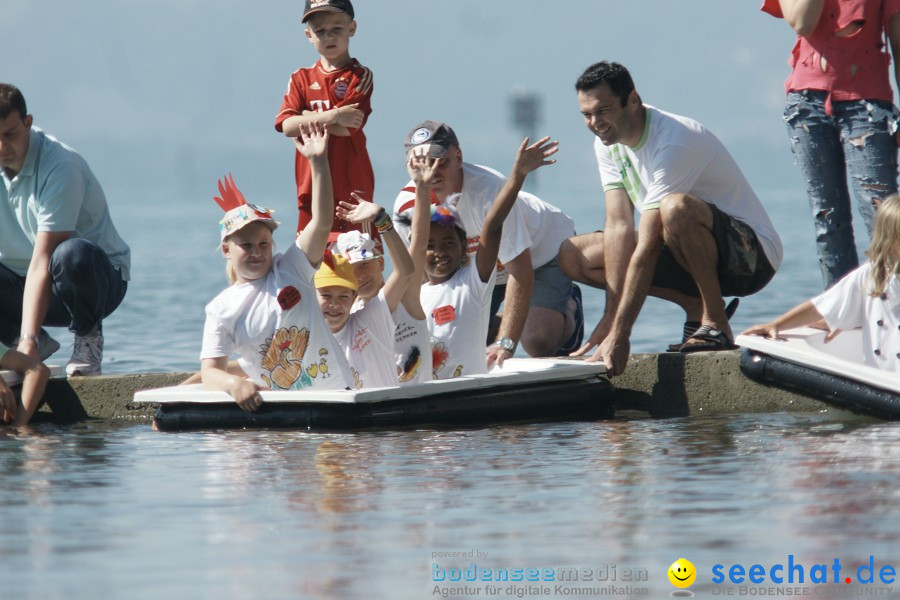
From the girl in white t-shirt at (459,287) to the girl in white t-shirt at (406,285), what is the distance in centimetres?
18

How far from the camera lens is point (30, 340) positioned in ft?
28.8

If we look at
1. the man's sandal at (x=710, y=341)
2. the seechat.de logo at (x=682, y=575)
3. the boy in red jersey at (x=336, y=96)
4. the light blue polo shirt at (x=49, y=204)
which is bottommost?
the seechat.de logo at (x=682, y=575)

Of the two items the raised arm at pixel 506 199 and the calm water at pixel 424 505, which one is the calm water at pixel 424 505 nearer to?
the calm water at pixel 424 505

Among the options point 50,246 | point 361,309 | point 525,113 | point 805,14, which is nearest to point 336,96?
point 361,309

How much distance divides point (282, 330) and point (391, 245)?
0.69 meters

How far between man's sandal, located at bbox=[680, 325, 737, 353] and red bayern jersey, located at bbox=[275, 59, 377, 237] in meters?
1.95

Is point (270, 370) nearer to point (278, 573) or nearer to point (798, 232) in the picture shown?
point (278, 573)

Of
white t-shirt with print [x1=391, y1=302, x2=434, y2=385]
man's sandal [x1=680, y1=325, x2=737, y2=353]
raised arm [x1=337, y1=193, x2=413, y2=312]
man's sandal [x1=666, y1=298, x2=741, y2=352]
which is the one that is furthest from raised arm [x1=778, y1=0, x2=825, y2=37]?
white t-shirt with print [x1=391, y1=302, x2=434, y2=385]

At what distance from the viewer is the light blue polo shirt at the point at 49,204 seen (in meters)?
8.90

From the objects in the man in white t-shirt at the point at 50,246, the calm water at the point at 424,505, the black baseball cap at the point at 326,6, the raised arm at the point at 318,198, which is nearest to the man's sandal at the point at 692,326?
the calm water at the point at 424,505

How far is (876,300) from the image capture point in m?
7.77

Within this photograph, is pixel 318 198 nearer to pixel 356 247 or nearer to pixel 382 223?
pixel 382 223

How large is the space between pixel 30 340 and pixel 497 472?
10.9ft

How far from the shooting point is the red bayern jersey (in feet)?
29.4
